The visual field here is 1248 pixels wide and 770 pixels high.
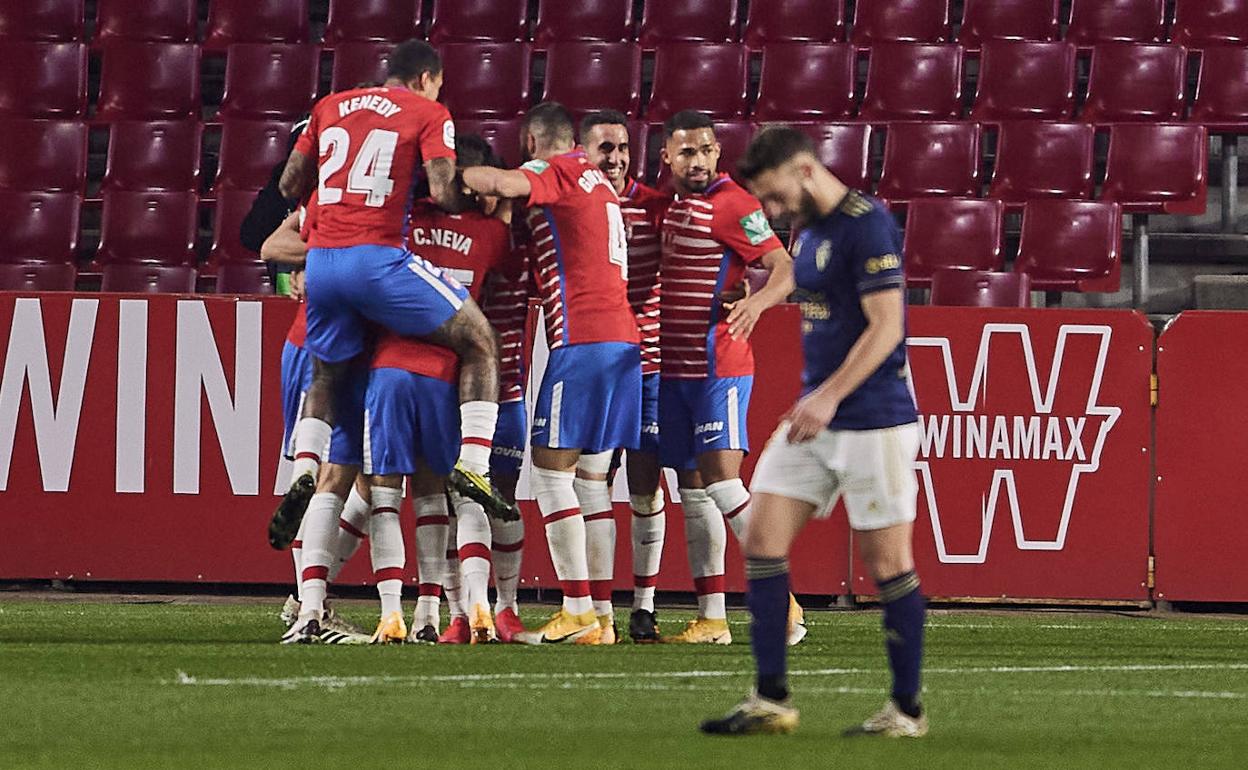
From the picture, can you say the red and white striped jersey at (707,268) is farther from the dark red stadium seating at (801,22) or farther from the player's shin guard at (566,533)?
the dark red stadium seating at (801,22)

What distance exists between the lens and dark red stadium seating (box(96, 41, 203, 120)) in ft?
47.0

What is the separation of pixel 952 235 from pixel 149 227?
525 centimetres

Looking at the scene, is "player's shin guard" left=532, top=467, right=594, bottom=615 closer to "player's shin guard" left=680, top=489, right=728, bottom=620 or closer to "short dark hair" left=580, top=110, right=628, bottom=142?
"player's shin guard" left=680, top=489, right=728, bottom=620

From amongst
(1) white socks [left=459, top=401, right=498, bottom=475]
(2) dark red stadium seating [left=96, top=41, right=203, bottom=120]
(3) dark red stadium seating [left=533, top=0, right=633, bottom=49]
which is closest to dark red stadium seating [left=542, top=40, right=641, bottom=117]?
(3) dark red stadium seating [left=533, top=0, right=633, bottom=49]

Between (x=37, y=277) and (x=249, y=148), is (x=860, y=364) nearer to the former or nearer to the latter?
(x=37, y=277)

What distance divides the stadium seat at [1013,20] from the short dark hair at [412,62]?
7462 mm

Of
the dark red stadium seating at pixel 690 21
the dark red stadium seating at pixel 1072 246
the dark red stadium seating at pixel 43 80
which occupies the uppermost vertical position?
the dark red stadium seating at pixel 690 21

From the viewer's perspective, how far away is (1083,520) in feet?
33.8

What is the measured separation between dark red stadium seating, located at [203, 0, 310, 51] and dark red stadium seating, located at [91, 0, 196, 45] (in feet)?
0.63

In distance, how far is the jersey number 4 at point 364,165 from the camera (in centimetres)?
736

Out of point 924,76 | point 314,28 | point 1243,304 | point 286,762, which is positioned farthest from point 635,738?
point 314,28

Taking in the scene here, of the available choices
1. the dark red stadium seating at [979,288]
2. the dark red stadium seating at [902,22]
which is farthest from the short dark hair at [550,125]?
the dark red stadium seating at [902,22]

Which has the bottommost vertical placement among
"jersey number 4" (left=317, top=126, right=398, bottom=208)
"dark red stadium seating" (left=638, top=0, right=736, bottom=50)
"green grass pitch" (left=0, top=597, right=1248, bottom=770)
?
"green grass pitch" (left=0, top=597, right=1248, bottom=770)

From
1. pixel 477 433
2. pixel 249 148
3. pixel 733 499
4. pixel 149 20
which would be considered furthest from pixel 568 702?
pixel 149 20
